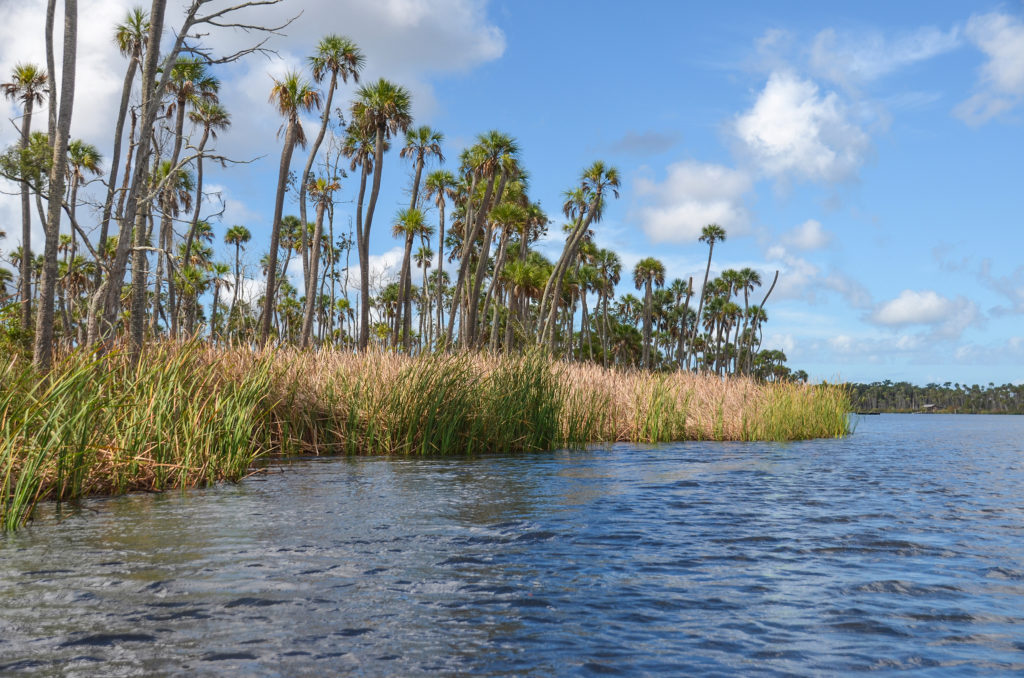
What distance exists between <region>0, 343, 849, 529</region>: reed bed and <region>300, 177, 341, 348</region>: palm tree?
16.0 metres

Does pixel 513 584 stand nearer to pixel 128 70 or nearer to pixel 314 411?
pixel 314 411

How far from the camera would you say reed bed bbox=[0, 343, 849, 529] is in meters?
8.68

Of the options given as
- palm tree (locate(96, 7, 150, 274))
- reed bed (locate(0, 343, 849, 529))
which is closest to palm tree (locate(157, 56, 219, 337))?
palm tree (locate(96, 7, 150, 274))

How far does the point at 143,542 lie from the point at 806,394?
76.9 ft

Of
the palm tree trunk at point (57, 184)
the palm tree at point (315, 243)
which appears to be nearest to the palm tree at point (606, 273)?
the palm tree at point (315, 243)

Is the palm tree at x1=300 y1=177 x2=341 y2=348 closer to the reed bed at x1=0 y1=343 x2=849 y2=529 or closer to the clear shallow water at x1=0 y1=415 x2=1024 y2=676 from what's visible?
the reed bed at x1=0 y1=343 x2=849 y2=529

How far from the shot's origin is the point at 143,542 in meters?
6.93

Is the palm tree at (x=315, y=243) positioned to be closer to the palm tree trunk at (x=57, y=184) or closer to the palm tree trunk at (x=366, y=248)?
the palm tree trunk at (x=366, y=248)

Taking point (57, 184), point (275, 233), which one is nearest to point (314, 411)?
point (57, 184)

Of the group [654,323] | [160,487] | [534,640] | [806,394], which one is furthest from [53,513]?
[654,323]

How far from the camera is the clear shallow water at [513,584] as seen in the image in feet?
13.9

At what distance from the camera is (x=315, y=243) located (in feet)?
129

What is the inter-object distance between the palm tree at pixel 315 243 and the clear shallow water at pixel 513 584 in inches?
964

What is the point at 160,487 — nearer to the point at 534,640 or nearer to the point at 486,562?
the point at 486,562
